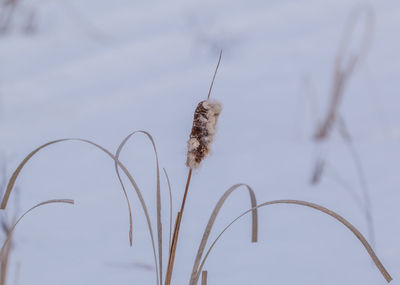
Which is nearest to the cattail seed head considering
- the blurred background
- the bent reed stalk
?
the bent reed stalk

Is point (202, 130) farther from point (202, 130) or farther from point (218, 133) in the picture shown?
point (218, 133)

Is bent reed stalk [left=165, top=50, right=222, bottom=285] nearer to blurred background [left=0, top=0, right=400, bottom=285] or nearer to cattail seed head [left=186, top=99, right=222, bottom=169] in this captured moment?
cattail seed head [left=186, top=99, right=222, bottom=169]

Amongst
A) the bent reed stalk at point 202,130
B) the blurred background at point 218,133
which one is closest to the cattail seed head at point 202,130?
the bent reed stalk at point 202,130

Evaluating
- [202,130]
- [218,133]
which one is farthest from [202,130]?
[218,133]

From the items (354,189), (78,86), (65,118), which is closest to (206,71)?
(78,86)

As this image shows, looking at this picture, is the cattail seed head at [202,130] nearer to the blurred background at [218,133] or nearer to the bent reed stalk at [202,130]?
the bent reed stalk at [202,130]

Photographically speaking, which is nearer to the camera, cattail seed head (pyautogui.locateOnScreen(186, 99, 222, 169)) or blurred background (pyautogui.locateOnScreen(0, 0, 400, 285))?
cattail seed head (pyautogui.locateOnScreen(186, 99, 222, 169))
